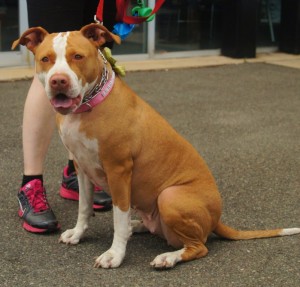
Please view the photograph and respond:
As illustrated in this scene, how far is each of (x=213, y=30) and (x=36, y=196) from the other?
7.80 metres

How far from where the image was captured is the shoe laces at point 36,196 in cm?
318

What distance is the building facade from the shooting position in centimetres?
959

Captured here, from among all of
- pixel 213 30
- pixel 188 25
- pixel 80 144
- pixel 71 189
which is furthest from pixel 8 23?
pixel 80 144

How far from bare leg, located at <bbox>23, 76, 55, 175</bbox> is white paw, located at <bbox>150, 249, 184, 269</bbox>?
1.06 metres

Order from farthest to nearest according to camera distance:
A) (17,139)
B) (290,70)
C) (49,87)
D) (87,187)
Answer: (290,70) < (17,139) < (87,187) < (49,87)

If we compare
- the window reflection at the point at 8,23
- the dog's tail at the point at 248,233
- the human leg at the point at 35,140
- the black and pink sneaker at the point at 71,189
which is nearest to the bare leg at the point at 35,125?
the human leg at the point at 35,140

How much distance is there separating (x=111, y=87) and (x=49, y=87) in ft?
1.26

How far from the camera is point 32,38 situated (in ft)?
8.50

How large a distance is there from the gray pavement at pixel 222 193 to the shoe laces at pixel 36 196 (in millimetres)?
138

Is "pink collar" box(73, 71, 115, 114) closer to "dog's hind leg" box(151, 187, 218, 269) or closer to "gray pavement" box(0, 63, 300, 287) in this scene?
"dog's hind leg" box(151, 187, 218, 269)

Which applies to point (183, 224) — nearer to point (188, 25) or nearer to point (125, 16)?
point (125, 16)

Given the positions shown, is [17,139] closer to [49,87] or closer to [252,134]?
[252,134]

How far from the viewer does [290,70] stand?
8867mm

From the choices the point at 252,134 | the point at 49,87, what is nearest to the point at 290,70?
the point at 252,134
